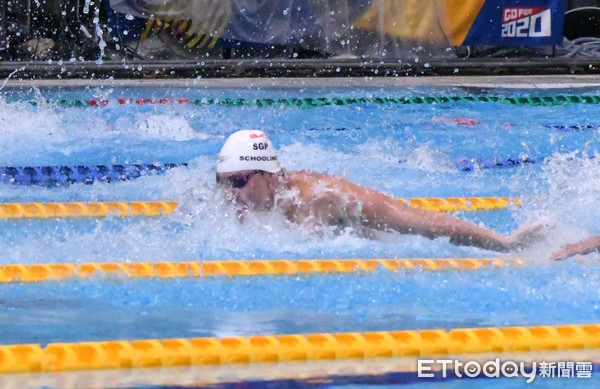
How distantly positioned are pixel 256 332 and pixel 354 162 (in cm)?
279

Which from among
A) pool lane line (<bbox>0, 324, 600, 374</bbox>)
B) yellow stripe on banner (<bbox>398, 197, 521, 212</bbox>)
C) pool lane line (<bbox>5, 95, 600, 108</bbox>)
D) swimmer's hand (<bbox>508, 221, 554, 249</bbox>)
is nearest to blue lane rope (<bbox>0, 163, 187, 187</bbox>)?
yellow stripe on banner (<bbox>398, 197, 521, 212</bbox>)

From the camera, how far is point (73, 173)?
5.69 meters

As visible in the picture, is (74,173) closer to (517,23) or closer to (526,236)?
(526,236)

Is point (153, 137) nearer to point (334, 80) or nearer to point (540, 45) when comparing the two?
point (334, 80)

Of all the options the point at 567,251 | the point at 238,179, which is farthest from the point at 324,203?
the point at 567,251

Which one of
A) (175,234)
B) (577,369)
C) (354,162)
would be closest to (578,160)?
(354,162)

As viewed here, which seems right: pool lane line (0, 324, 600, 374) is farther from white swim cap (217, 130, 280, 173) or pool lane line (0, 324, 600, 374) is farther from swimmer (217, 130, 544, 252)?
white swim cap (217, 130, 280, 173)

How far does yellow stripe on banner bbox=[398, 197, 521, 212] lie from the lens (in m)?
5.10

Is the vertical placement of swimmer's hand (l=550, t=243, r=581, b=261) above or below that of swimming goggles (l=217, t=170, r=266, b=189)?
below

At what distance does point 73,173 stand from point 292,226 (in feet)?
5.92

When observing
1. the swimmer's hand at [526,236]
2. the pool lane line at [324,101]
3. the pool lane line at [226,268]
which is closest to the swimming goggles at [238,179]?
the pool lane line at [226,268]

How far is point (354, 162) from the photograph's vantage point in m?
6.16

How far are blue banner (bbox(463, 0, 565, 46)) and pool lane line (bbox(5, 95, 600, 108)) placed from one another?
1.39 meters

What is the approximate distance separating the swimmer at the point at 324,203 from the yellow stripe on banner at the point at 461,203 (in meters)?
0.83
